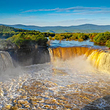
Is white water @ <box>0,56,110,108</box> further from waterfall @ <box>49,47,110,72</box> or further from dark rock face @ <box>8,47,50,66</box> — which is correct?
dark rock face @ <box>8,47,50,66</box>

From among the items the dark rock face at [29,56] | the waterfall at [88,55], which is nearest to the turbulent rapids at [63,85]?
the waterfall at [88,55]

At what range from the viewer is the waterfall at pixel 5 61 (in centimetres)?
1252

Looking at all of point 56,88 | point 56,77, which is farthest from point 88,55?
point 56,88

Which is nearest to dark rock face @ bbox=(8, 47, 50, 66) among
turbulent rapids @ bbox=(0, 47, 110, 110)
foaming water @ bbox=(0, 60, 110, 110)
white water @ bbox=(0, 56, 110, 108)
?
turbulent rapids @ bbox=(0, 47, 110, 110)

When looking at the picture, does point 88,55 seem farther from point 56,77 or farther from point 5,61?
point 5,61

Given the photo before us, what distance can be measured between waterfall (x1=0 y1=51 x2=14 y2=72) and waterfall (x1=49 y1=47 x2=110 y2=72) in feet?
16.3

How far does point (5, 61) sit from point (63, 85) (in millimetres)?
6310

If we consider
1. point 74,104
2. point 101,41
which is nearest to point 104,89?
point 74,104

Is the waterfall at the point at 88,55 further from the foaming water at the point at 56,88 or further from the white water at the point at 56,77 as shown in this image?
the foaming water at the point at 56,88

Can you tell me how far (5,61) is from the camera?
1291cm

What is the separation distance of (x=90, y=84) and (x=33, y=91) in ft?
13.2

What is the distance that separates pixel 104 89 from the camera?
899 cm

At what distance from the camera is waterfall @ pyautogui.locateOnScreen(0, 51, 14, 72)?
12522mm

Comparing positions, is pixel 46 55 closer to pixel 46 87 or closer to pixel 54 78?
pixel 54 78
